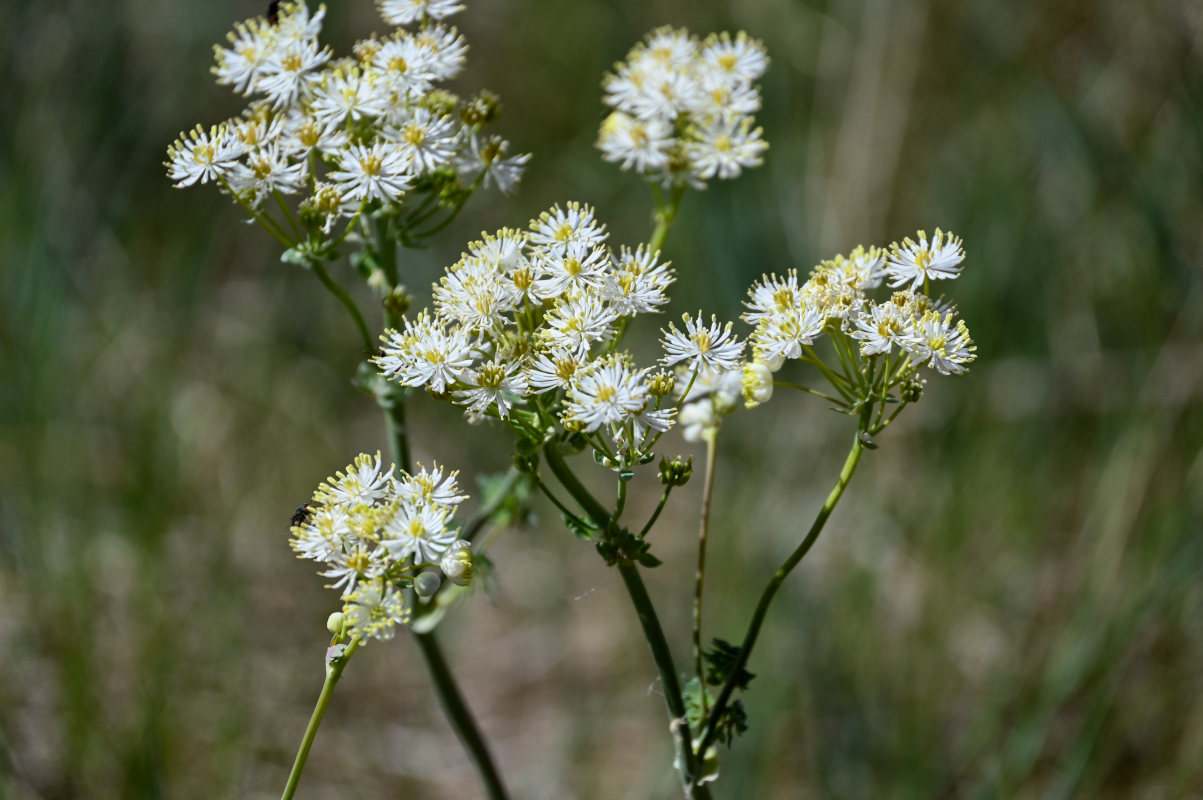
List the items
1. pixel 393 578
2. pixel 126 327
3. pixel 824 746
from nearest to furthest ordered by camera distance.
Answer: pixel 393 578 < pixel 824 746 < pixel 126 327

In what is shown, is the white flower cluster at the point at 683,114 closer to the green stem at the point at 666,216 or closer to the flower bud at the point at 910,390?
the green stem at the point at 666,216

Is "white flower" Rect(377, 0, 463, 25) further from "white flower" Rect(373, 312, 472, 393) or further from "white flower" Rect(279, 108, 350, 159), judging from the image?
"white flower" Rect(373, 312, 472, 393)

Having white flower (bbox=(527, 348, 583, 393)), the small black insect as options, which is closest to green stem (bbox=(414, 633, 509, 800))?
the small black insect

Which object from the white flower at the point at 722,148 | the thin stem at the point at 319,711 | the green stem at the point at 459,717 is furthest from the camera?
the white flower at the point at 722,148

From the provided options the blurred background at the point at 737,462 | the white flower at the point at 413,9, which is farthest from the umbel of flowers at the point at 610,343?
the blurred background at the point at 737,462

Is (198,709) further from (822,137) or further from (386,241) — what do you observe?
(822,137)

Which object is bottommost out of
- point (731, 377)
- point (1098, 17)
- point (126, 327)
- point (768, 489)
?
point (731, 377)

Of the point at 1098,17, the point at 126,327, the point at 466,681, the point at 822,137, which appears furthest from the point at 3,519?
the point at 1098,17

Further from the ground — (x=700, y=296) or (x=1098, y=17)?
(x=1098, y=17)
